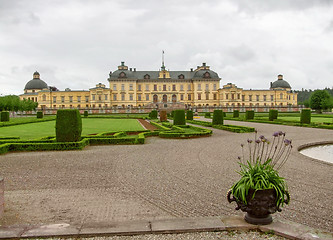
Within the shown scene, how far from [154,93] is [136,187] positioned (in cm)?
5669

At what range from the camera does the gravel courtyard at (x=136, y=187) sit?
3.89 m

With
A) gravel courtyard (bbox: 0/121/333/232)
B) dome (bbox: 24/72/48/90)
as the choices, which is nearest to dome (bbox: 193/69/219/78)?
dome (bbox: 24/72/48/90)

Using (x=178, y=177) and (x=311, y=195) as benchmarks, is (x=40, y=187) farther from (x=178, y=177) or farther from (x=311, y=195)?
(x=311, y=195)

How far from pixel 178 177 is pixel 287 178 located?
226cm

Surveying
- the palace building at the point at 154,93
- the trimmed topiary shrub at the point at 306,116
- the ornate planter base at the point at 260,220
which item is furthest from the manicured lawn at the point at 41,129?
the palace building at the point at 154,93

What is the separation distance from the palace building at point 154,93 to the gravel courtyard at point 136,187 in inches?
2029

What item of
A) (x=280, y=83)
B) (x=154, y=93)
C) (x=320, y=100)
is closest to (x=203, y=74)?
(x=154, y=93)

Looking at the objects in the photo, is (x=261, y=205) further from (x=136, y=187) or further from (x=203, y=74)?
(x=203, y=74)

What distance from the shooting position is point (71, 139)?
1027 centimetres

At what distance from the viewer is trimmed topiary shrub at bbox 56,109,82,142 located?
10219 millimetres

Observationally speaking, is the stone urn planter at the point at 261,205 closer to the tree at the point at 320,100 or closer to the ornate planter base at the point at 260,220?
the ornate planter base at the point at 260,220

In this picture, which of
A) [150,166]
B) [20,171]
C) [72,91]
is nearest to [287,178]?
[150,166]

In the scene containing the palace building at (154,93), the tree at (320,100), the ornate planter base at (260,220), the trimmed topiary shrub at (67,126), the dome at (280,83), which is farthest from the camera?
the dome at (280,83)

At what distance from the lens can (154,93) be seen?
61406mm
